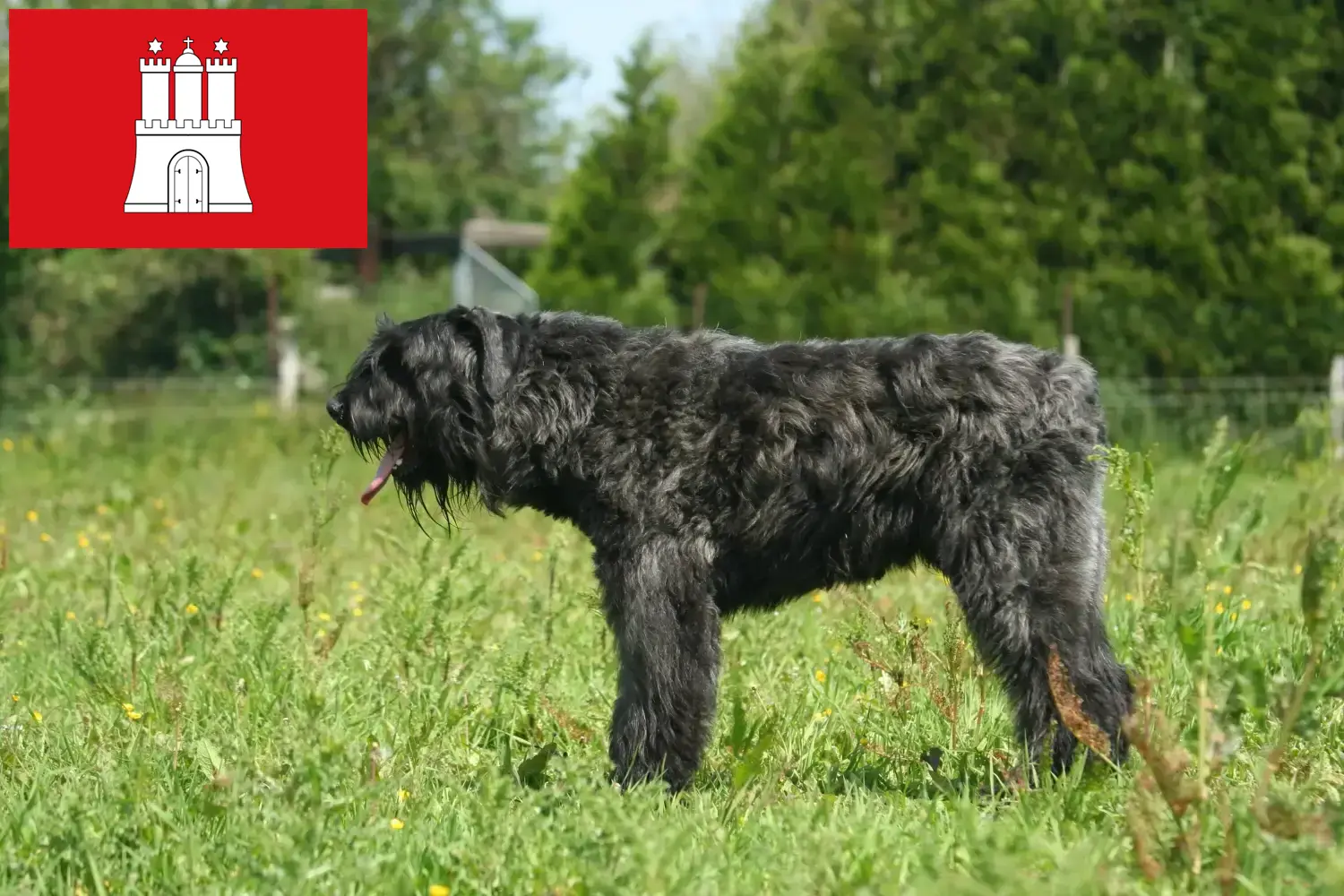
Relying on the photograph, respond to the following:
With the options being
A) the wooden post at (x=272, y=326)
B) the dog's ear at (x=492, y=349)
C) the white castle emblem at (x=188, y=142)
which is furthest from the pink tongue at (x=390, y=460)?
the wooden post at (x=272, y=326)

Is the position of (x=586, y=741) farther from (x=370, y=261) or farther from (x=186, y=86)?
(x=370, y=261)

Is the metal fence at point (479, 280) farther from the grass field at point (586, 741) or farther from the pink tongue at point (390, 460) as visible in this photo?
the pink tongue at point (390, 460)

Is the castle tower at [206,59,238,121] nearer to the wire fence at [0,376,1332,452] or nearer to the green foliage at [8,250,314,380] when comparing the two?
the wire fence at [0,376,1332,452]

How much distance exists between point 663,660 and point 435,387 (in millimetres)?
1133

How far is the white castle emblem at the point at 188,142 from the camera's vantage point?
30.4ft

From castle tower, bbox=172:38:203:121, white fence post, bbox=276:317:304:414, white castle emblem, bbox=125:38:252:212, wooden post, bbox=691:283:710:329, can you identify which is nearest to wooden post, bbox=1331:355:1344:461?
wooden post, bbox=691:283:710:329

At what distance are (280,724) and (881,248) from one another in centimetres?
1249

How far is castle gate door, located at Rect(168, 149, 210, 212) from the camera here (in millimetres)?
9516

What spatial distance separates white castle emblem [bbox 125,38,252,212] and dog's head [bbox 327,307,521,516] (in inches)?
207

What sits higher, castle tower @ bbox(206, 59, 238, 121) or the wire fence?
castle tower @ bbox(206, 59, 238, 121)

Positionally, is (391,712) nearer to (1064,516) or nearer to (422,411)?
(422,411)

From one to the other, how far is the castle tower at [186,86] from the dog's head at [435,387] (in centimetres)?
537

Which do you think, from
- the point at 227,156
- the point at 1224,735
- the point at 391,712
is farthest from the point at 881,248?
the point at 1224,735

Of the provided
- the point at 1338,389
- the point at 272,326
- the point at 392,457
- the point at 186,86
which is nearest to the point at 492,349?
the point at 392,457
